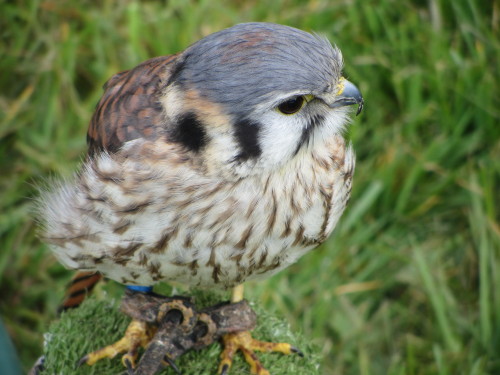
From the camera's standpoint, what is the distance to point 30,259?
3938mm

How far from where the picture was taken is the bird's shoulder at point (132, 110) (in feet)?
7.77

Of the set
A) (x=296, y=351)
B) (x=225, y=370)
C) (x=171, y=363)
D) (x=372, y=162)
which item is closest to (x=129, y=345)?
(x=171, y=363)

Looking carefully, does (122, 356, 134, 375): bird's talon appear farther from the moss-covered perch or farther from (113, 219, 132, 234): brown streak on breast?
(113, 219, 132, 234): brown streak on breast

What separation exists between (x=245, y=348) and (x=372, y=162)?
1.81m

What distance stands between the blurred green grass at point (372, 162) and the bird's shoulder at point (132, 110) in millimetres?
1350

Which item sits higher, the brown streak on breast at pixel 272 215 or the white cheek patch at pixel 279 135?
the white cheek patch at pixel 279 135

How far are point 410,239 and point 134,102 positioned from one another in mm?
2114

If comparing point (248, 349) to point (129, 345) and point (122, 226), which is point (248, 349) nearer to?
point (129, 345)

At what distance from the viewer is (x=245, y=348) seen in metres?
2.71

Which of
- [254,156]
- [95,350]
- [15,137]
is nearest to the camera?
[254,156]

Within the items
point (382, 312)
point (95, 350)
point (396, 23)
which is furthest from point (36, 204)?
point (396, 23)

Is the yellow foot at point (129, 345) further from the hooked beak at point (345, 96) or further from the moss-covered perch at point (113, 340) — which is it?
the hooked beak at point (345, 96)

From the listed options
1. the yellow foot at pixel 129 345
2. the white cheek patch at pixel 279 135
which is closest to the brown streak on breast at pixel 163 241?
the white cheek patch at pixel 279 135

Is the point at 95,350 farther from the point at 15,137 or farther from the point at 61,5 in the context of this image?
the point at 61,5
